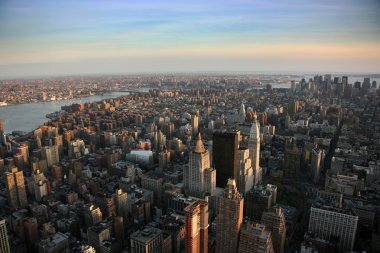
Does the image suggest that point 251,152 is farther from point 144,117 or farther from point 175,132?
point 144,117

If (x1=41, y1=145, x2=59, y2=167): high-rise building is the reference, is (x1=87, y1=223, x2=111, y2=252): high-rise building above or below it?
below

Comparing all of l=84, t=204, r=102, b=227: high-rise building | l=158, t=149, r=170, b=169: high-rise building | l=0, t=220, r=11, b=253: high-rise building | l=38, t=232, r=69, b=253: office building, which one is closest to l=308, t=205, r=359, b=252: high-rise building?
l=84, t=204, r=102, b=227: high-rise building

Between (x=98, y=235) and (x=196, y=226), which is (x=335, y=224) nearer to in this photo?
(x=196, y=226)

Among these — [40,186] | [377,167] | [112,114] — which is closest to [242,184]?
[377,167]

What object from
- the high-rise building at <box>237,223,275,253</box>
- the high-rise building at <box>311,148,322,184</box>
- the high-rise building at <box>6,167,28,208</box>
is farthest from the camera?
the high-rise building at <box>311,148,322,184</box>

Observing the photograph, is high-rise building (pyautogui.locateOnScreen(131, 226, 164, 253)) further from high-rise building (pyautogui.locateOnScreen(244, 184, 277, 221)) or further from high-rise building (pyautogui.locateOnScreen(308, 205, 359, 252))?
high-rise building (pyautogui.locateOnScreen(308, 205, 359, 252))

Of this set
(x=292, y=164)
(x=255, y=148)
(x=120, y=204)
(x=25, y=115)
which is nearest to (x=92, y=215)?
(x=120, y=204)

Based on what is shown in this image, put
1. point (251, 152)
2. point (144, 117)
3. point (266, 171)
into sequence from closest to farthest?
point (251, 152)
point (266, 171)
point (144, 117)
